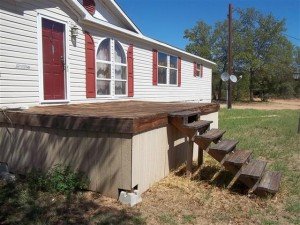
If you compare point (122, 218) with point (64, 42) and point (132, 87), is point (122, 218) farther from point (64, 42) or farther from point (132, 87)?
point (132, 87)

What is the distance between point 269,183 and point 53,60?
486 cm

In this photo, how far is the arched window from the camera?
891 cm

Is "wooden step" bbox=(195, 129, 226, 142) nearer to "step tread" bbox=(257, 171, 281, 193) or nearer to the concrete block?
"step tread" bbox=(257, 171, 281, 193)

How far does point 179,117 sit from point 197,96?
40.5 ft

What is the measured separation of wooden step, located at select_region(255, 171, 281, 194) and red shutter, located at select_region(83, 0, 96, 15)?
21.8ft

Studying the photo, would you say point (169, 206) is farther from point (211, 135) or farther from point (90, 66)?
point (90, 66)

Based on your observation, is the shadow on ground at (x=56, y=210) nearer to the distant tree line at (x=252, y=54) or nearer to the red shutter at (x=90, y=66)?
the red shutter at (x=90, y=66)

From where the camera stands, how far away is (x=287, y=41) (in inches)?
1463

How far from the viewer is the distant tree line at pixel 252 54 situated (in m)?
35.2

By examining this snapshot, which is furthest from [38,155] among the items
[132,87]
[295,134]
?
[295,134]

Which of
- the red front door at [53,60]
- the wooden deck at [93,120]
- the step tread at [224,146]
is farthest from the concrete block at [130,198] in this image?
the red front door at [53,60]

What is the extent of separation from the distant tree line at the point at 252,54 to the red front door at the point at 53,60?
29227 millimetres

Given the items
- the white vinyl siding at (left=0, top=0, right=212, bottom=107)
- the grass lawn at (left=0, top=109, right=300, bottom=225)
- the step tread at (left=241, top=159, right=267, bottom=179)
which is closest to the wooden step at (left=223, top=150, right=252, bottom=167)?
the step tread at (left=241, top=159, right=267, bottom=179)

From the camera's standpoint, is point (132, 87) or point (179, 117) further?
point (132, 87)
